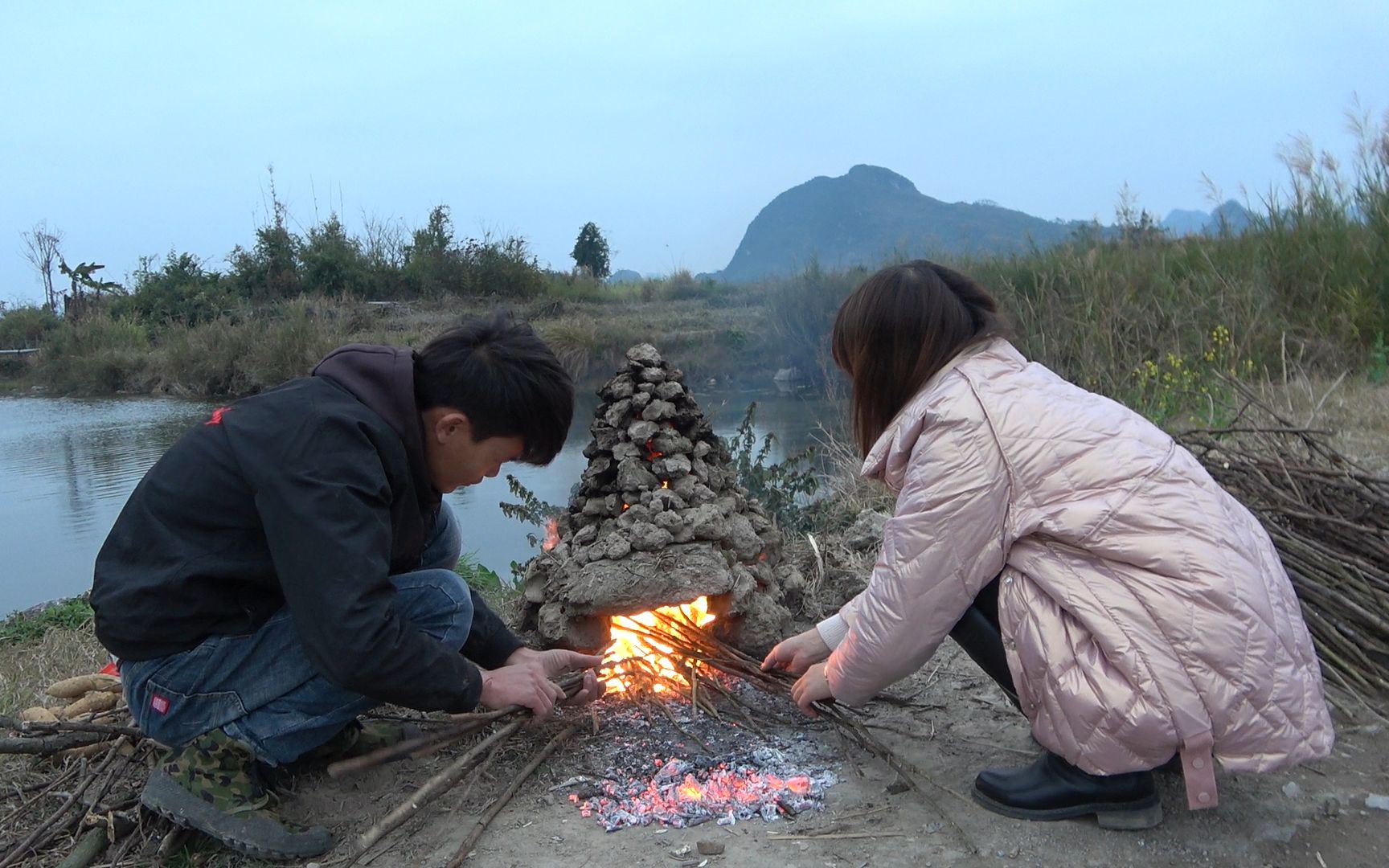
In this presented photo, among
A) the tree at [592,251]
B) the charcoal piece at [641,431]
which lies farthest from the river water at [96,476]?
the tree at [592,251]

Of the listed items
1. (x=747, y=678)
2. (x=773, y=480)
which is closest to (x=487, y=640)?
(x=747, y=678)

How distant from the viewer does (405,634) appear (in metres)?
2.08

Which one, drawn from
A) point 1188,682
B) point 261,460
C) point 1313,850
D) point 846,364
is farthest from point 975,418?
point 261,460

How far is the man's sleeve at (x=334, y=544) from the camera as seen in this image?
6.37ft

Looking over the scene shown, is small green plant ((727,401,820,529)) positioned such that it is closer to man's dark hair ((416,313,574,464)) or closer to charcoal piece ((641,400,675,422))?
charcoal piece ((641,400,675,422))

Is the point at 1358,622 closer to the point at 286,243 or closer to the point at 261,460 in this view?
the point at 261,460

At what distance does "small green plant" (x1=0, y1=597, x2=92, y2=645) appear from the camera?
16.6ft

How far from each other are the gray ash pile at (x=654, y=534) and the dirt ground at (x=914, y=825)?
0.57 metres

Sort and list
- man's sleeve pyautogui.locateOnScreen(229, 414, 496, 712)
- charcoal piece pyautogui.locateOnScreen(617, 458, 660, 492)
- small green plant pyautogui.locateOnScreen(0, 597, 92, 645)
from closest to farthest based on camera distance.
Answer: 1. man's sleeve pyautogui.locateOnScreen(229, 414, 496, 712)
2. charcoal piece pyautogui.locateOnScreen(617, 458, 660, 492)
3. small green plant pyautogui.locateOnScreen(0, 597, 92, 645)

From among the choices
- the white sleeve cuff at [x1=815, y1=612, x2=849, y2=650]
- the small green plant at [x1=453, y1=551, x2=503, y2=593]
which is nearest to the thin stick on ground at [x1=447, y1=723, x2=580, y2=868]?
the white sleeve cuff at [x1=815, y1=612, x2=849, y2=650]

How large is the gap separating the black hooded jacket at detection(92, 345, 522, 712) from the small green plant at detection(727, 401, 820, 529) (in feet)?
9.98

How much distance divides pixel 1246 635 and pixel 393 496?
73.0 inches

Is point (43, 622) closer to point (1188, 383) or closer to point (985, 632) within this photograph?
point (985, 632)

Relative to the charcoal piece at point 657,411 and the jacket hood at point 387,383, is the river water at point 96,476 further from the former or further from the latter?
the jacket hood at point 387,383
